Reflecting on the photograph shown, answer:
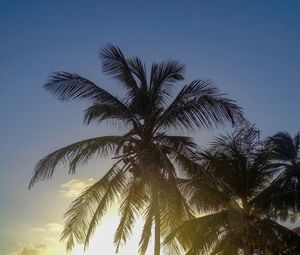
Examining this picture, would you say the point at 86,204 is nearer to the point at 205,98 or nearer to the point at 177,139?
the point at 177,139

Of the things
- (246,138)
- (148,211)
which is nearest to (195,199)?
(148,211)

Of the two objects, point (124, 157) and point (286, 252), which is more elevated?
point (124, 157)

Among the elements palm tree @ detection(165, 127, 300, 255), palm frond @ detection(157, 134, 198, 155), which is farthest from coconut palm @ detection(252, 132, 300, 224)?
palm frond @ detection(157, 134, 198, 155)

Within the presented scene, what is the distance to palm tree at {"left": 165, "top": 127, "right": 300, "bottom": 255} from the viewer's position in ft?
57.1

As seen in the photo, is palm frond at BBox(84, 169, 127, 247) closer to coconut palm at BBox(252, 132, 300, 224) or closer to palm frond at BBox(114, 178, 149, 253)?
palm frond at BBox(114, 178, 149, 253)

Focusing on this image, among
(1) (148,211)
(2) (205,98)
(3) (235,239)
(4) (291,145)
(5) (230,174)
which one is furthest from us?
(4) (291,145)

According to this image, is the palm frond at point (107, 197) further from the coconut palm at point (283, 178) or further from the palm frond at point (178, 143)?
the coconut palm at point (283, 178)

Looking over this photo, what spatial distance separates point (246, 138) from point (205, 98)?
644cm

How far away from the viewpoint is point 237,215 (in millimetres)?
17125

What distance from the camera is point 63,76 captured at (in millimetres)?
16359

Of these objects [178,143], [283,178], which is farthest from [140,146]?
[283,178]

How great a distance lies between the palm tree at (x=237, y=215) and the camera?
17.4m

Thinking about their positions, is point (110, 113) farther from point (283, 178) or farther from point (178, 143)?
point (283, 178)

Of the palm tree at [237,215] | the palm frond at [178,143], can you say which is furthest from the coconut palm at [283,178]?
the palm frond at [178,143]
